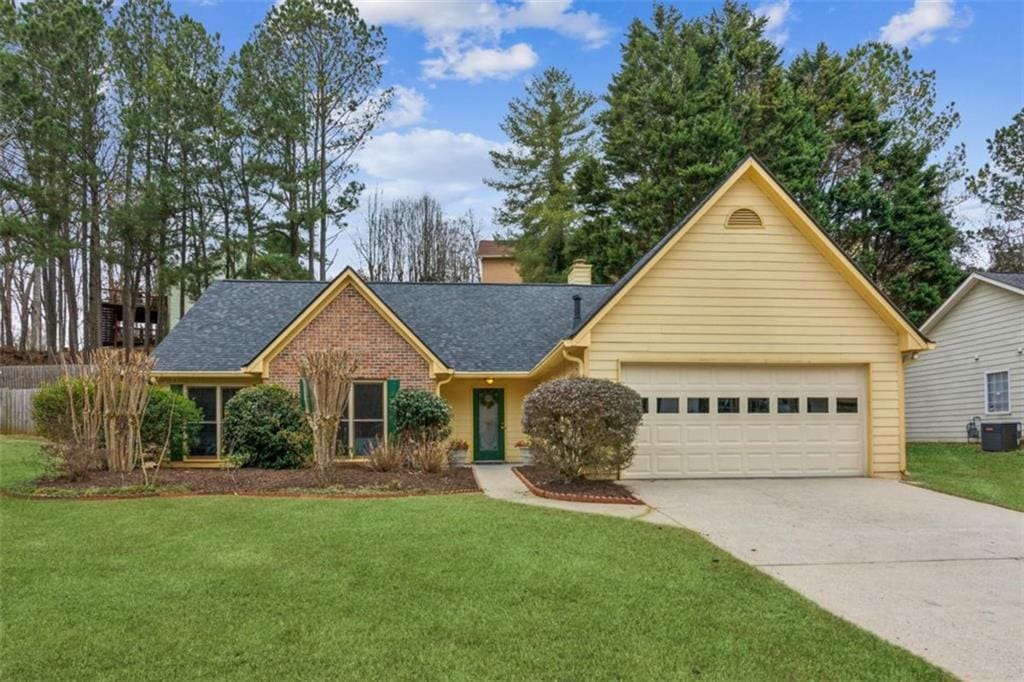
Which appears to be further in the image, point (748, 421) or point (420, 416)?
point (420, 416)

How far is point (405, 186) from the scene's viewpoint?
36.0 metres

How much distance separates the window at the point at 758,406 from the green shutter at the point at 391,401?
7.17 m

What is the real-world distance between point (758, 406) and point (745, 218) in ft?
11.8

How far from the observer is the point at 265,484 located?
10945mm

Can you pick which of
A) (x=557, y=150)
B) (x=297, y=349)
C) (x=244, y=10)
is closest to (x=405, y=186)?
(x=557, y=150)

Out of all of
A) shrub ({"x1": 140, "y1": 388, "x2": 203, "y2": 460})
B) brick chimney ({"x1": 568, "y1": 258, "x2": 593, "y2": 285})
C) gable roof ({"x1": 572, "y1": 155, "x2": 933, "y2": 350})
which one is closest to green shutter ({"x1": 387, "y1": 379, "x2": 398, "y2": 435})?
shrub ({"x1": 140, "y1": 388, "x2": 203, "y2": 460})

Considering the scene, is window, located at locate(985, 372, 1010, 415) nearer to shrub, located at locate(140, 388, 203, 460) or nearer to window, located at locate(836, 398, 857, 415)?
window, located at locate(836, 398, 857, 415)

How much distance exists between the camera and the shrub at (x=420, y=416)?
14.1m

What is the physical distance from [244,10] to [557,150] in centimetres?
1428

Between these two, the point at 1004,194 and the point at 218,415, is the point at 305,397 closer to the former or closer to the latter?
the point at 218,415

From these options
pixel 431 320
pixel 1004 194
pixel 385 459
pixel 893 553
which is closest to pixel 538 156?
pixel 431 320

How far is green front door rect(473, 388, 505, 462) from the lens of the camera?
16516 millimetres

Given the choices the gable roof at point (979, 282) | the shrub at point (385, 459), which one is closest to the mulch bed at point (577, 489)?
the shrub at point (385, 459)

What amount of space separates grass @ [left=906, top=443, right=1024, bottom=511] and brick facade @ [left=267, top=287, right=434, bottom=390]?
1011 centimetres
